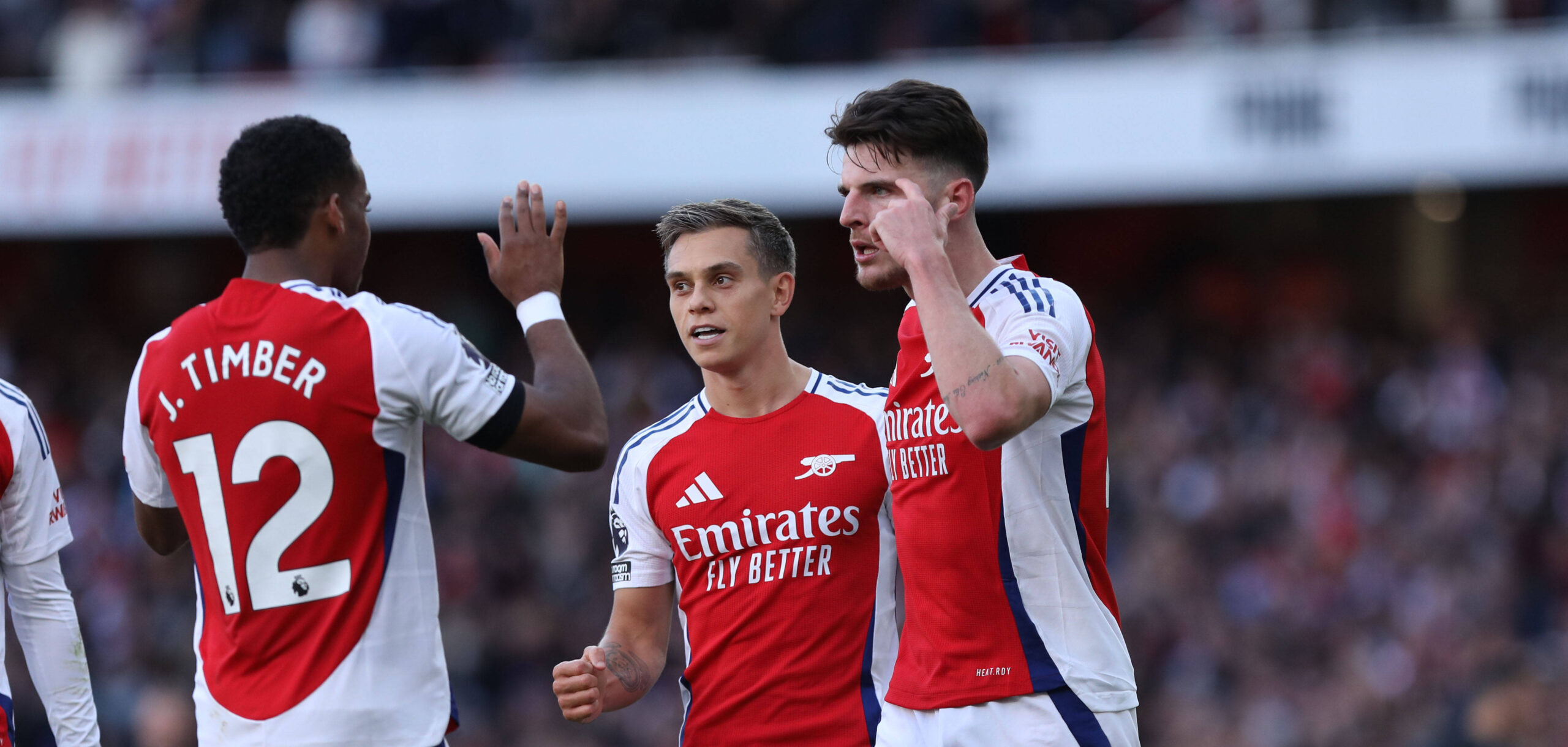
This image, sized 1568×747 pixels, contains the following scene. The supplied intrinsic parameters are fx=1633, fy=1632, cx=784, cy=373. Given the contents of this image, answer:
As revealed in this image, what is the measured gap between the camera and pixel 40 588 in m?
4.15

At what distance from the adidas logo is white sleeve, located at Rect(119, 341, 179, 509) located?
1280 millimetres

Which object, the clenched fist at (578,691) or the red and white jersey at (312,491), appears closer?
the red and white jersey at (312,491)

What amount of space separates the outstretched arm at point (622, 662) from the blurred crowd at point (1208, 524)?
5.72 metres

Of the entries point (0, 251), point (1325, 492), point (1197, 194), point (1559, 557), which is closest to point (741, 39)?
point (1197, 194)

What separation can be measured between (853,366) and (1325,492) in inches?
181

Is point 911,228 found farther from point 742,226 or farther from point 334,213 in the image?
point 334,213

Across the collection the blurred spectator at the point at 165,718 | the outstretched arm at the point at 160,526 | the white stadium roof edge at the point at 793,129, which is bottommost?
the blurred spectator at the point at 165,718

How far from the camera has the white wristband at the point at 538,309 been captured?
12.4 feet

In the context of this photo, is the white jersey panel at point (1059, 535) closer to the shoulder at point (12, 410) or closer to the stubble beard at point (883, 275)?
the stubble beard at point (883, 275)

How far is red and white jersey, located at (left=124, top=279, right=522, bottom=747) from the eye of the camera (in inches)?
139

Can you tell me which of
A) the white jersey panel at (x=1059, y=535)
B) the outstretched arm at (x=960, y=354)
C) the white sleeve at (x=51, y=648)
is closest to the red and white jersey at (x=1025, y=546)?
the white jersey panel at (x=1059, y=535)

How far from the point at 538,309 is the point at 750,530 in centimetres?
90

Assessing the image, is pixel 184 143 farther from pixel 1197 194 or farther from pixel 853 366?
pixel 1197 194

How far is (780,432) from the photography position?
4449mm
